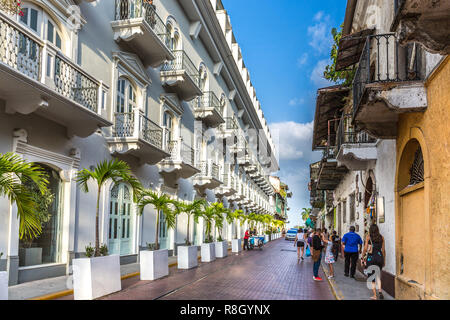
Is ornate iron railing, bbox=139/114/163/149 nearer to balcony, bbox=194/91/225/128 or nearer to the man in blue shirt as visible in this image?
balcony, bbox=194/91/225/128

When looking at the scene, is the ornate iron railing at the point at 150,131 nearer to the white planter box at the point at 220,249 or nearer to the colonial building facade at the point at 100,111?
the colonial building facade at the point at 100,111

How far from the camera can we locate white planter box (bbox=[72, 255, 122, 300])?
8.85 meters

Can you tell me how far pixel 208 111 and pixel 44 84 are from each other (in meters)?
15.7

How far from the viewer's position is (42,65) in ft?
31.8

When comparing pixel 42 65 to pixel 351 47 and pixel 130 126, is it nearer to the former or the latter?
pixel 130 126

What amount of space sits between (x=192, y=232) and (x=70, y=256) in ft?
44.3

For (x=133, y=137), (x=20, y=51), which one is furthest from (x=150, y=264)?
(x=20, y=51)

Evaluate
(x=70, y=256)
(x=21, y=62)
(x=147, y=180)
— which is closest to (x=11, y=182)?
(x=21, y=62)

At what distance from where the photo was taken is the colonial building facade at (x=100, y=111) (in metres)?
9.88

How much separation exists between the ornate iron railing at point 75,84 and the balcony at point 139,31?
3.59 m

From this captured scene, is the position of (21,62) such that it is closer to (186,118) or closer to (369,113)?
(369,113)

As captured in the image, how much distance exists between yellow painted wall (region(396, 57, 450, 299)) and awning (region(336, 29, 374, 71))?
5.96 metres

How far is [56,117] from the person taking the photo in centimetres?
1132

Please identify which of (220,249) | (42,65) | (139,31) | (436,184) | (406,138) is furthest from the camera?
(220,249)
